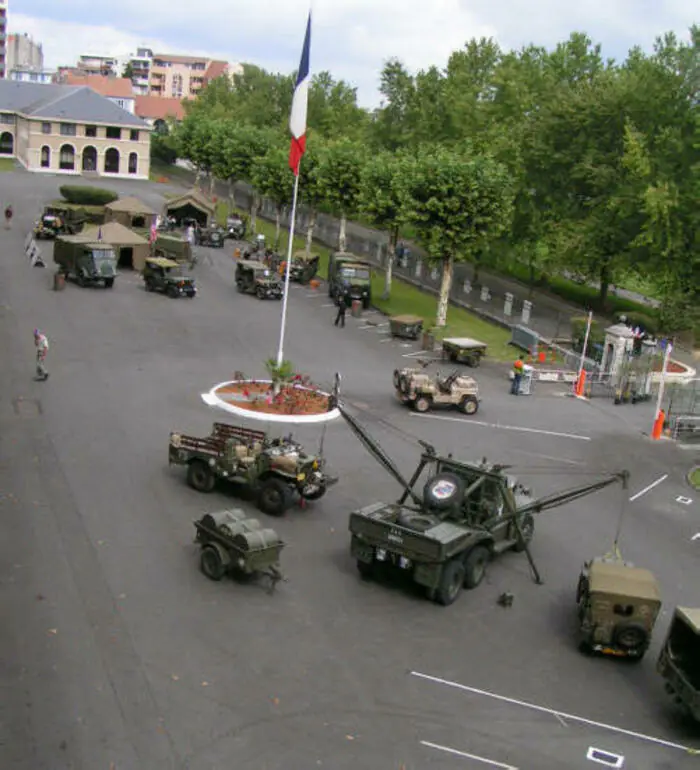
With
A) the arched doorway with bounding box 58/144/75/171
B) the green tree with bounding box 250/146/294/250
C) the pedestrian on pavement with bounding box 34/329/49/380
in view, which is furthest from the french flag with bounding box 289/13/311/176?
the arched doorway with bounding box 58/144/75/171

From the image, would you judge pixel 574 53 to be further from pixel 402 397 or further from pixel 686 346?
pixel 402 397

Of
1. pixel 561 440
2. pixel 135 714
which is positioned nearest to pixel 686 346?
pixel 561 440

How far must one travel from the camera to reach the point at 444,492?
19.7m

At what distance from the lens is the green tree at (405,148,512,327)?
4644 centimetres

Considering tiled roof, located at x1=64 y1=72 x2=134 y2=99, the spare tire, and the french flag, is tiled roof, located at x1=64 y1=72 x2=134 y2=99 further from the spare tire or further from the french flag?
the spare tire

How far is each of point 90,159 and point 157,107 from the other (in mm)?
47246

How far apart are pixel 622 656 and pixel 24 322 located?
31.4 meters

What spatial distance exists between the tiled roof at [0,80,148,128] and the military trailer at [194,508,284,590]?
309 ft

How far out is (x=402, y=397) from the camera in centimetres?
3291

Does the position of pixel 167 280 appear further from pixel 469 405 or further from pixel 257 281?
pixel 469 405

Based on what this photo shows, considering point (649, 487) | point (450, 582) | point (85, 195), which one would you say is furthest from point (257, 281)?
point (450, 582)

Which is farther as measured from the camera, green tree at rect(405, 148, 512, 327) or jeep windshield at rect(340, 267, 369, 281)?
jeep windshield at rect(340, 267, 369, 281)

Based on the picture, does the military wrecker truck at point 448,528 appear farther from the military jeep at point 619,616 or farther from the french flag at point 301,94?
the french flag at point 301,94

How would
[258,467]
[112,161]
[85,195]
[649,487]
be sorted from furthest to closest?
[112,161]
[85,195]
[649,487]
[258,467]
